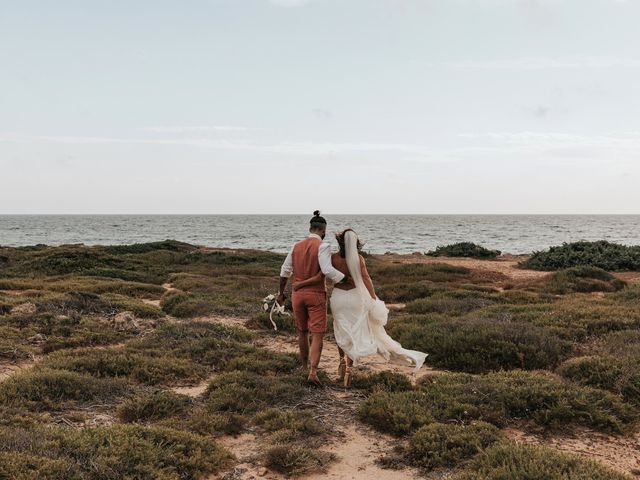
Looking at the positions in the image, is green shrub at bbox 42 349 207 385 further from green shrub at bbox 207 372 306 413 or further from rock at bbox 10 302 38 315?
rock at bbox 10 302 38 315

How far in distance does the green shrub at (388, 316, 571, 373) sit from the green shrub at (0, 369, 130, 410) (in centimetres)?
563

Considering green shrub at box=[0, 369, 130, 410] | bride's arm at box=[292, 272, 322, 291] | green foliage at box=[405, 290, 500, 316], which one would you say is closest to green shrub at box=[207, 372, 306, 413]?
green shrub at box=[0, 369, 130, 410]

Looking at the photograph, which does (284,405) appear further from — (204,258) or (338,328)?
(204,258)

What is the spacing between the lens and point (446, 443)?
5.34m

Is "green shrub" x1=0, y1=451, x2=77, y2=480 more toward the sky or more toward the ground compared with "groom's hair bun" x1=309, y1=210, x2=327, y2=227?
more toward the ground

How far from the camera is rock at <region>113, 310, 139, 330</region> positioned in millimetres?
11438

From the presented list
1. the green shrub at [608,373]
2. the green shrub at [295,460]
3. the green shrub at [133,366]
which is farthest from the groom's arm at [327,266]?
the green shrub at [608,373]

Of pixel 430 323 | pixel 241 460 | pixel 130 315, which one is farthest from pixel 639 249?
pixel 241 460

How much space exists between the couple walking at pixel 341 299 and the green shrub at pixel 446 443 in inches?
71.7

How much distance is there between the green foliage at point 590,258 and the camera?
86.2 ft

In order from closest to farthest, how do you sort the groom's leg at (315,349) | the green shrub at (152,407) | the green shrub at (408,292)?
the green shrub at (152,407) → the groom's leg at (315,349) → the green shrub at (408,292)

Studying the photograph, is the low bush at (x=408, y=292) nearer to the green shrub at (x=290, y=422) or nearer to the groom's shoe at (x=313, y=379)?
the groom's shoe at (x=313, y=379)

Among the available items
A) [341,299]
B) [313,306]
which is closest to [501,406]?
[341,299]

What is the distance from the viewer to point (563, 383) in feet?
22.9
